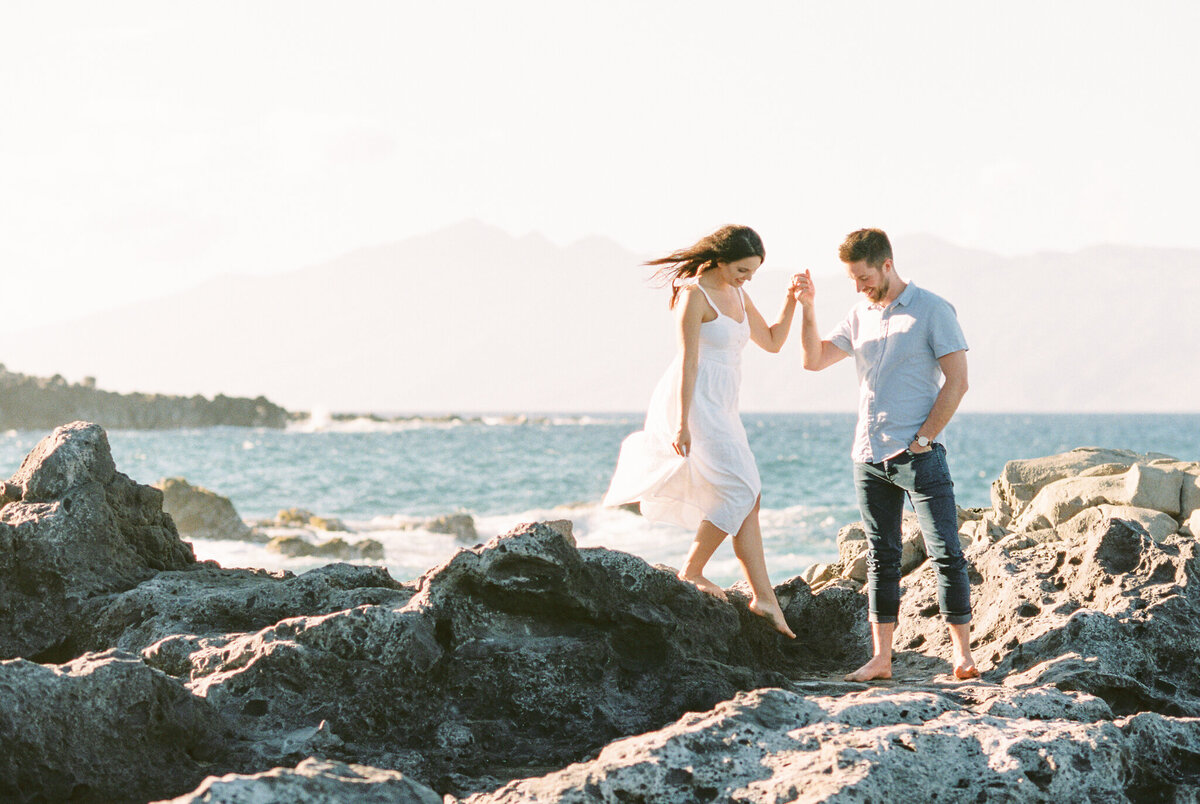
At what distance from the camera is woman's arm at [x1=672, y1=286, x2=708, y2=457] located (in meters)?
5.36

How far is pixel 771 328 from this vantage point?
570 centimetres

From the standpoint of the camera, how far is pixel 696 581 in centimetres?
528

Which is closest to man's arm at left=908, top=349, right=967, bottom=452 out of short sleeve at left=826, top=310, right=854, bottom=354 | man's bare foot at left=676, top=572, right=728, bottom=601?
short sleeve at left=826, top=310, right=854, bottom=354

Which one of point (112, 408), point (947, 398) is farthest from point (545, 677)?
point (112, 408)

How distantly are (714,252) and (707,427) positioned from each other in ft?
2.90

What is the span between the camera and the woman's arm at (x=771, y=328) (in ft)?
18.5

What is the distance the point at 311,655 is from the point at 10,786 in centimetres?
99

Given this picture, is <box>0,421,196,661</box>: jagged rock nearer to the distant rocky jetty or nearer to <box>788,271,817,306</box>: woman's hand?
<box>788,271,817,306</box>: woman's hand

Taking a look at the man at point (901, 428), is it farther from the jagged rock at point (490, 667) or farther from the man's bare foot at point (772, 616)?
the jagged rock at point (490, 667)

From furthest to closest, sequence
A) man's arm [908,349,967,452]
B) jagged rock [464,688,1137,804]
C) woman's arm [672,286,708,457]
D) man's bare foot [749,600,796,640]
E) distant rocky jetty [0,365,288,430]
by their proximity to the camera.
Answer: distant rocky jetty [0,365,288,430] → woman's arm [672,286,708,457] → man's bare foot [749,600,796,640] → man's arm [908,349,967,452] → jagged rock [464,688,1137,804]

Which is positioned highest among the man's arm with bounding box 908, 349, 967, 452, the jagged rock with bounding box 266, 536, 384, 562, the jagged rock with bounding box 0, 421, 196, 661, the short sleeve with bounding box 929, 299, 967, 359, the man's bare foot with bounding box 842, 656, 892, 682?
the short sleeve with bounding box 929, 299, 967, 359

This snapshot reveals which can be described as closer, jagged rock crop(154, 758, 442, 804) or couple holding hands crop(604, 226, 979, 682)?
jagged rock crop(154, 758, 442, 804)

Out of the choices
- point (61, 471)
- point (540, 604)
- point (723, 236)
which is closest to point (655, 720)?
point (540, 604)

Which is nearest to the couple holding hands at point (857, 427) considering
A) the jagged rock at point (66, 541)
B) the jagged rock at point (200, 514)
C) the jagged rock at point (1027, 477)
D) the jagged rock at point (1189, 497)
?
the jagged rock at point (66, 541)
